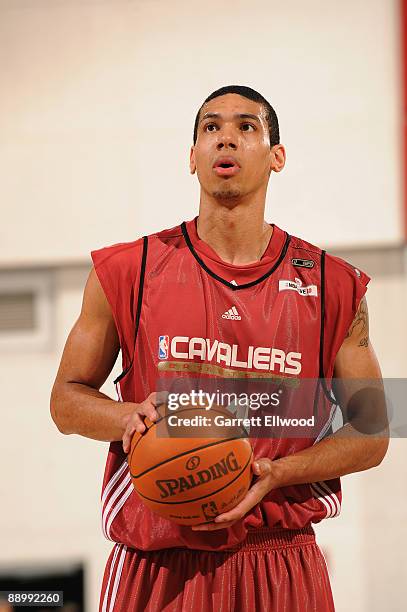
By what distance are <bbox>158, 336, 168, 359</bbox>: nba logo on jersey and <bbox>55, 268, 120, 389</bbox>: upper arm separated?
12 centimetres

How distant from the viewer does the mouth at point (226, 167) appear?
1.70 m

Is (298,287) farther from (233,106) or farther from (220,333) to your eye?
(233,106)

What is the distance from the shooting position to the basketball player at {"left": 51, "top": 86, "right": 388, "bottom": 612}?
64.6 inches

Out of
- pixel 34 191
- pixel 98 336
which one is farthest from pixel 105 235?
pixel 98 336

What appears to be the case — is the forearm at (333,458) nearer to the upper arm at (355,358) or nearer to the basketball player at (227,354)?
the basketball player at (227,354)

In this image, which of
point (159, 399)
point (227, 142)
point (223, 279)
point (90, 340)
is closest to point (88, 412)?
point (90, 340)

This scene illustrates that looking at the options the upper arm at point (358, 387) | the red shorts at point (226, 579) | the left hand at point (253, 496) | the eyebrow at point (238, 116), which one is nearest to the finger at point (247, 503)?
the left hand at point (253, 496)

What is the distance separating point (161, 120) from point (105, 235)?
459mm

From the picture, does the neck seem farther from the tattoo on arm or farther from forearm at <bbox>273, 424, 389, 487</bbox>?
forearm at <bbox>273, 424, 389, 487</bbox>

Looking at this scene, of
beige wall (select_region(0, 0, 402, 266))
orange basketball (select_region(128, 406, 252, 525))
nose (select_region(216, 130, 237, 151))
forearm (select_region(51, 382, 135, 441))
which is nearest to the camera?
orange basketball (select_region(128, 406, 252, 525))

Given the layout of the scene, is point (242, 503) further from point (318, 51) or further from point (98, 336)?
point (318, 51)

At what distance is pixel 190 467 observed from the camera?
1443mm

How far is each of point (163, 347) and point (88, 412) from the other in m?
0.18

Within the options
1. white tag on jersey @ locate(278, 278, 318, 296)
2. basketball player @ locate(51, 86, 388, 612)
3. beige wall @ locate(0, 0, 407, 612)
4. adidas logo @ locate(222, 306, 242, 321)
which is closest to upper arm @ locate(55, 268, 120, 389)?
basketball player @ locate(51, 86, 388, 612)
